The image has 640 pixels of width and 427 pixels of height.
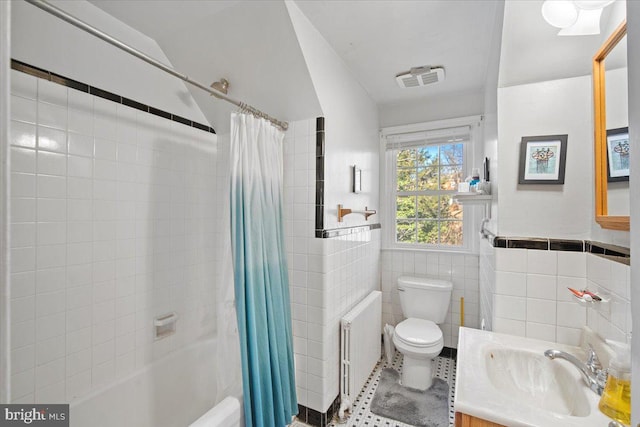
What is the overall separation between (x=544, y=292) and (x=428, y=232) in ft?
4.77

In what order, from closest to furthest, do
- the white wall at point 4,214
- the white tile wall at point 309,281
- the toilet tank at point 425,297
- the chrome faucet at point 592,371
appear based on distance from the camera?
the white wall at point 4,214, the chrome faucet at point 592,371, the white tile wall at point 309,281, the toilet tank at point 425,297

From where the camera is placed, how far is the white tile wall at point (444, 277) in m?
2.53

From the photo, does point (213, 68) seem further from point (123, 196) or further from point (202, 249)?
point (202, 249)

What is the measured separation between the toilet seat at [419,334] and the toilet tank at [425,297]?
12 centimetres

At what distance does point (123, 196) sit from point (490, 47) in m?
2.46

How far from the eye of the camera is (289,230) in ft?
6.15

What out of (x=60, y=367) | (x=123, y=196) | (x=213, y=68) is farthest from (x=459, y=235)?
(x=60, y=367)

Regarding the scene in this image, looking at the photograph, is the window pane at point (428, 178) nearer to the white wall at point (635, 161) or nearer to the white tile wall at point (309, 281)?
the white tile wall at point (309, 281)

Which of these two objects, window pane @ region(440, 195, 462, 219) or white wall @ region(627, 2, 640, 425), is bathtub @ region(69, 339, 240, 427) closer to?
white wall @ region(627, 2, 640, 425)

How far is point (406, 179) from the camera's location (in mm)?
2895

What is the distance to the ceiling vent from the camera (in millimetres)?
2141

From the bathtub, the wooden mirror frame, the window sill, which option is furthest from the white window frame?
the bathtub

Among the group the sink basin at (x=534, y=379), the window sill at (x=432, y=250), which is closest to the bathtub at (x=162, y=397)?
the sink basin at (x=534, y=379)

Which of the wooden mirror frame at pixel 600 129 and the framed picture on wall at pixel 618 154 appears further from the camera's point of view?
the wooden mirror frame at pixel 600 129
